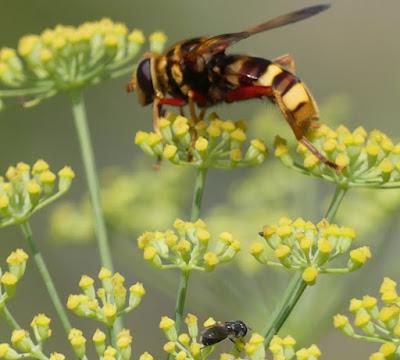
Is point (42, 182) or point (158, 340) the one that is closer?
point (42, 182)

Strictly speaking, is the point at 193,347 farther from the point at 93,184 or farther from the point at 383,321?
the point at 93,184

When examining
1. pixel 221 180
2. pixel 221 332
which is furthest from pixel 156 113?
pixel 221 180

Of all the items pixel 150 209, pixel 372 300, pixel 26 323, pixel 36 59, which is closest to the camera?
pixel 372 300

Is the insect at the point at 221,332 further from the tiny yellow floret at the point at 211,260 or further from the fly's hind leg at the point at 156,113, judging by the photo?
A: the fly's hind leg at the point at 156,113

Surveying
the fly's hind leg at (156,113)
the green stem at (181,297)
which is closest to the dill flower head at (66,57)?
the fly's hind leg at (156,113)

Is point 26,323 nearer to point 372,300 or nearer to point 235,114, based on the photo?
point 235,114

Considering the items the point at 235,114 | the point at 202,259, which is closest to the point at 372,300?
the point at 202,259
